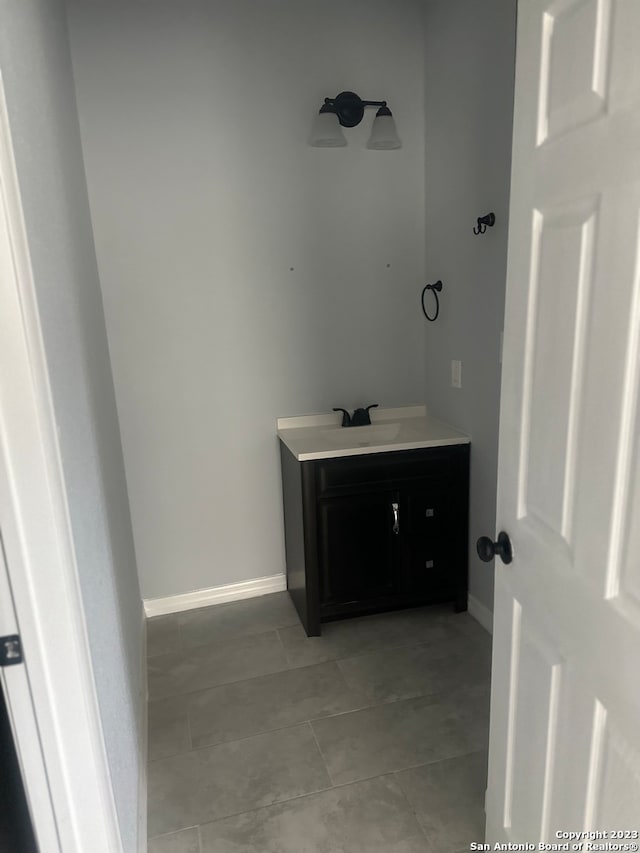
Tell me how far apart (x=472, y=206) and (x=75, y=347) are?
1.76 m

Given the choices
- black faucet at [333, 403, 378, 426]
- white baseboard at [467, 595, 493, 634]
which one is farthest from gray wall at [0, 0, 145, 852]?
white baseboard at [467, 595, 493, 634]

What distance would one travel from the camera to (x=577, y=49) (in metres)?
0.97

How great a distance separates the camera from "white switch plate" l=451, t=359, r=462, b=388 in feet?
8.89

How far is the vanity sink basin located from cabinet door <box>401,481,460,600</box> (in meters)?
0.32

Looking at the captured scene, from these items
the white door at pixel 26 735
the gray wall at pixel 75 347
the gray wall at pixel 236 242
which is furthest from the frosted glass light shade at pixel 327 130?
the white door at pixel 26 735

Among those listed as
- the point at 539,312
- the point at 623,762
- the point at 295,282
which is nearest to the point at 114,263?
the point at 295,282

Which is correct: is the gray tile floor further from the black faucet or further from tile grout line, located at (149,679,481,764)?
the black faucet

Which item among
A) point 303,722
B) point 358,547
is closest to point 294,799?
point 303,722

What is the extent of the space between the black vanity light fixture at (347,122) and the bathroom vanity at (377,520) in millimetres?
1303

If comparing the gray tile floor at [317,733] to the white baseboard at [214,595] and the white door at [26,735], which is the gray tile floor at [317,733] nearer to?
the white baseboard at [214,595]

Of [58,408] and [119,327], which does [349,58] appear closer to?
[119,327]

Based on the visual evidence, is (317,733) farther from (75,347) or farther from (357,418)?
(75,347)

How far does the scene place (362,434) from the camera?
2893mm

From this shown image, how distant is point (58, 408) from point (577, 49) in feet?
3.60
